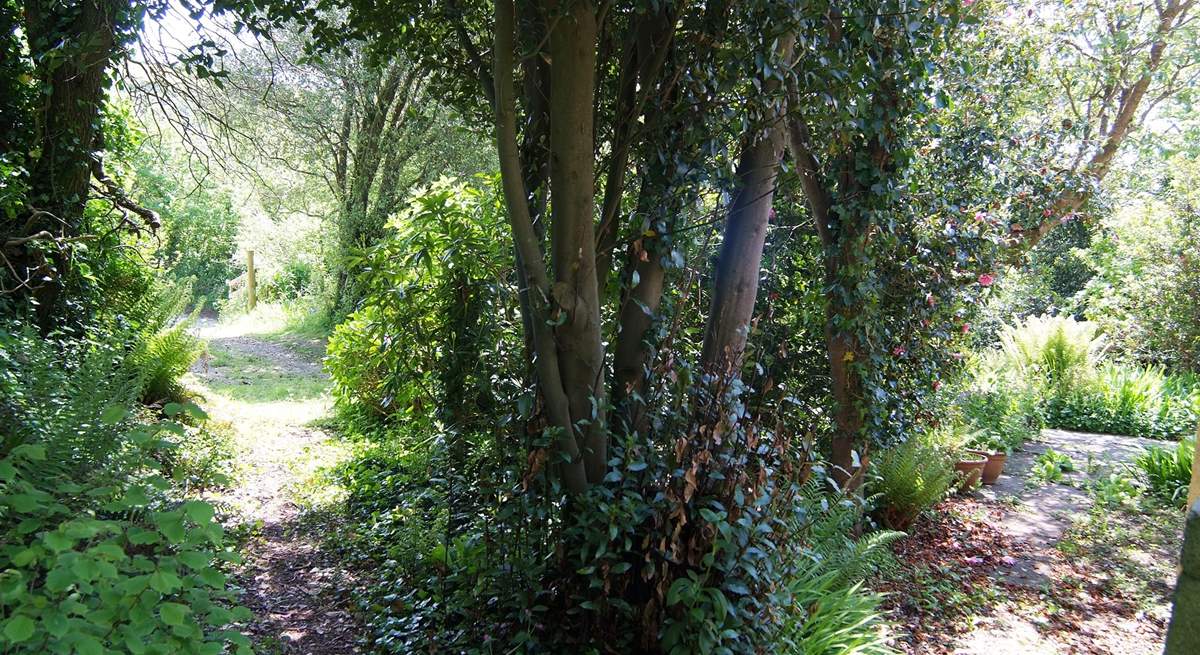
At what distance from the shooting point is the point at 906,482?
5.84 metres

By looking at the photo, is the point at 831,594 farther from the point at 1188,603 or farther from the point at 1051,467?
the point at 1051,467

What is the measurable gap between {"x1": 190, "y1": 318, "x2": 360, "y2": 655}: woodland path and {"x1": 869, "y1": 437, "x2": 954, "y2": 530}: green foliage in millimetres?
3978

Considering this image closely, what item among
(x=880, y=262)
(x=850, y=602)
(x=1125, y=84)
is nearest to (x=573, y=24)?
(x=850, y=602)

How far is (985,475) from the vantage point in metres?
7.51

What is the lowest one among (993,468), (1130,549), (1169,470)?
(1130,549)

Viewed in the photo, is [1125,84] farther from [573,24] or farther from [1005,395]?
[573,24]

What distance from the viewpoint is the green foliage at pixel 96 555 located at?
68.5 inches

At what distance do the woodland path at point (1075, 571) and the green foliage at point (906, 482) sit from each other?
0.70 m

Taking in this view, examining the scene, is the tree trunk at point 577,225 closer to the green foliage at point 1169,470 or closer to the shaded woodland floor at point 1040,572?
the shaded woodland floor at point 1040,572

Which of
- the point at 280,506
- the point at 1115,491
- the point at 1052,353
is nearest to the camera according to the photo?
the point at 280,506

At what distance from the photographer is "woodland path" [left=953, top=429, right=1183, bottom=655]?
4.51m

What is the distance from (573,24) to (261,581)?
3212mm

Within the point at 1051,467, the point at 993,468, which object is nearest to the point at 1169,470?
the point at 1051,467

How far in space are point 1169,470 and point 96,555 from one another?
28.2ft
